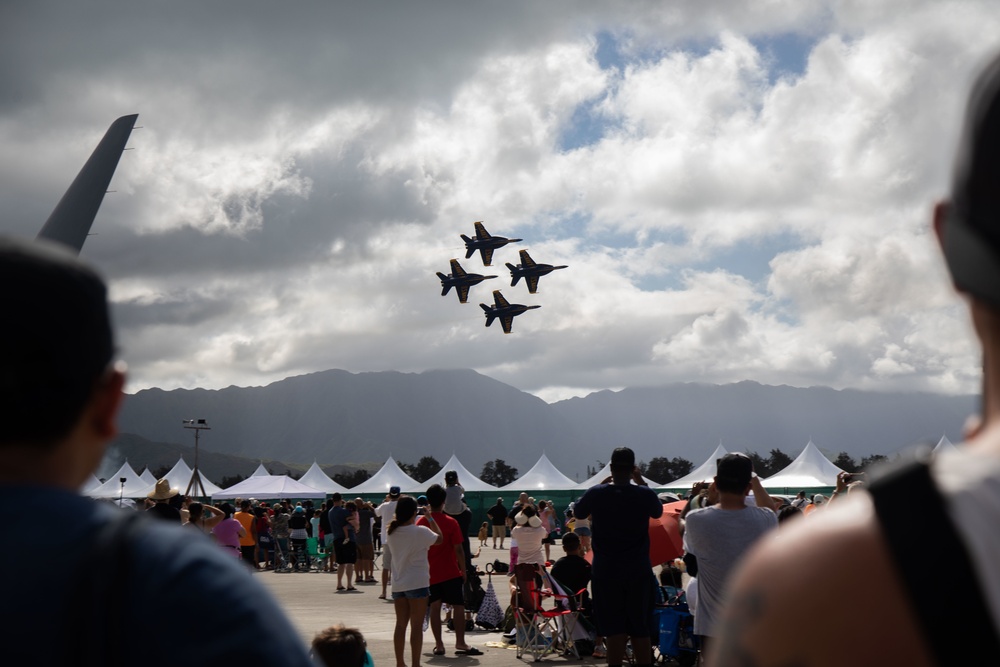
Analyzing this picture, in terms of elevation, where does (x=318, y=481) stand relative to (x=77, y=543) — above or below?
above

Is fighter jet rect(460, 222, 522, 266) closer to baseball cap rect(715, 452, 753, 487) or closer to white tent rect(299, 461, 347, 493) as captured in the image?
white tent rect(299, 461, 347, 493)

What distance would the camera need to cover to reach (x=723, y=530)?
252 inches

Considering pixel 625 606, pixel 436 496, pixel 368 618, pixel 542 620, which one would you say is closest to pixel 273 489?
pixel 368 618

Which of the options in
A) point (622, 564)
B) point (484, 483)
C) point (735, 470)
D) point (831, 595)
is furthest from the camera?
point (484, 483)

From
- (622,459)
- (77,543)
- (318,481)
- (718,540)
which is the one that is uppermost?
(318,481)

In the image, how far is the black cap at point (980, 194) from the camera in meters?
0.96

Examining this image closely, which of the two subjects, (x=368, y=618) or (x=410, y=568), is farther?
(x=368, y=618)

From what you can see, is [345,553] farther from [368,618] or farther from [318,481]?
[318,481]

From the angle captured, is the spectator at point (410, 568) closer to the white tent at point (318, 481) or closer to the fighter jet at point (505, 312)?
the white tent at point (318, 481)

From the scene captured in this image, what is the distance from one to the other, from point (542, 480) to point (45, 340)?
4972 centimetres

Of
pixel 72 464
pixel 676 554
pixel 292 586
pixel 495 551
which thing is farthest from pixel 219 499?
pixel 72 464

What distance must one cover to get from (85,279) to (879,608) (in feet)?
3.52

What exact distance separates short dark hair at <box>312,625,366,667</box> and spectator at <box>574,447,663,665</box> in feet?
10.7

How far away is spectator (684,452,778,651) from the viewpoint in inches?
249
